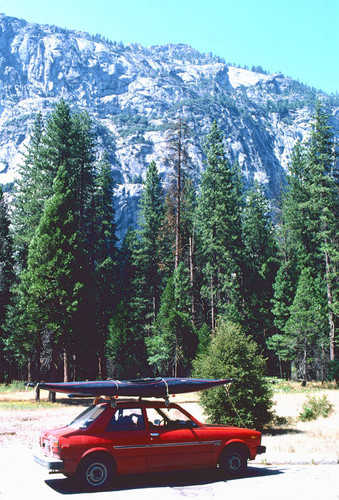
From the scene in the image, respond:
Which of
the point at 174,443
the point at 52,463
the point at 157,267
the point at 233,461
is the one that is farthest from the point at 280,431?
the point at 157,267

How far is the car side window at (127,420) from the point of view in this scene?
8.70 metres

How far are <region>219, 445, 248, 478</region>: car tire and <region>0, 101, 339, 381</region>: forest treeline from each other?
63.9 ft

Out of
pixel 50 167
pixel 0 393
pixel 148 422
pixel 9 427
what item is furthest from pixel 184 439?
pixel 50 167

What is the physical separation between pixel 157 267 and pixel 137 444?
4764 centimetres

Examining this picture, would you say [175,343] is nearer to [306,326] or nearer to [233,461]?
Result: [306,326]

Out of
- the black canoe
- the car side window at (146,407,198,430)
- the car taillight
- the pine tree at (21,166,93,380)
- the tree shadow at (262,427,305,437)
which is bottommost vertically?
the tree shadow at (262,427,305,437)

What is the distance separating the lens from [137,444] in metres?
8.58

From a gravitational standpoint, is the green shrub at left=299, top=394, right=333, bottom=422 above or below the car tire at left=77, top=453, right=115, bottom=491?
below

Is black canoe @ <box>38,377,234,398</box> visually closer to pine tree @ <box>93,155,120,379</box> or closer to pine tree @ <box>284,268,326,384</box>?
pine tree @ <box>284,268,326,384</box>

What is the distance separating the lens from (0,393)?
32750mm

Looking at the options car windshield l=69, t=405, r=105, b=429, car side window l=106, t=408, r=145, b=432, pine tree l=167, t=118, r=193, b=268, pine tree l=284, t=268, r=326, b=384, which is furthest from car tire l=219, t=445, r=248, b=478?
pine tree l=284, t=268, r=326, b=384

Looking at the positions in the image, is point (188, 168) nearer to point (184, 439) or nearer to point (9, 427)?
point (9, 427)

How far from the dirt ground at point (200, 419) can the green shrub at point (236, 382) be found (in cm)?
77

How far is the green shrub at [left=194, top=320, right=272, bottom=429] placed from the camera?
1612cm
